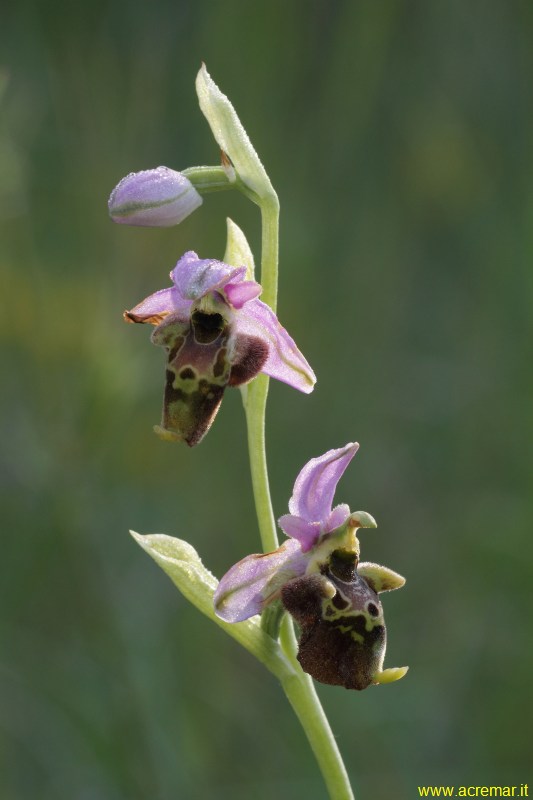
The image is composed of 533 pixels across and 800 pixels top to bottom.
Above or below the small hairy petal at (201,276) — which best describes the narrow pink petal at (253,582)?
below

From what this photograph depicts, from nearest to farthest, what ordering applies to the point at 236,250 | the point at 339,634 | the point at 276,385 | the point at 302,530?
the point at 339,634
the point at 302,530
the point at 236,250
the point at 276,385

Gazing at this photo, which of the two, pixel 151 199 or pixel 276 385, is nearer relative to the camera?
pixel 151 199

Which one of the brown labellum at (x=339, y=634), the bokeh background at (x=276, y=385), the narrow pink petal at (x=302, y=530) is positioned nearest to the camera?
the brown labellum at (x=339, y=634)

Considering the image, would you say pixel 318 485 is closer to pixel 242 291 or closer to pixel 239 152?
pixel 242 291

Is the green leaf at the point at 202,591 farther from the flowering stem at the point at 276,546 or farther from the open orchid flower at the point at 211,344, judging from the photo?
the open orchid flower at the point at 211,344

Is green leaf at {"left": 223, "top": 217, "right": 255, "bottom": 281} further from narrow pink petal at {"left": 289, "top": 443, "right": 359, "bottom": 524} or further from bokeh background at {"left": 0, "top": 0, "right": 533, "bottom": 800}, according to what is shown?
bokeh background at {"left": 0, "top": 0, "right": 533, "bottom": 800}

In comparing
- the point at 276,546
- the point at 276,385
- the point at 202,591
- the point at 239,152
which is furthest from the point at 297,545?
the point at 276,385

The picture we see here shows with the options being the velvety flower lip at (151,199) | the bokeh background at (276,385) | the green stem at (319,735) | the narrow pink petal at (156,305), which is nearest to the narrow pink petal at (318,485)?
the green stem at (319,735)
